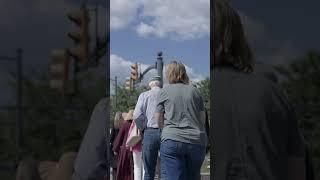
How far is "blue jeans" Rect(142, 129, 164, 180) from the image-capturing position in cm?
702

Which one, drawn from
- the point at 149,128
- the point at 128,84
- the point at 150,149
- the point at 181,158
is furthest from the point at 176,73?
the point at 128,84

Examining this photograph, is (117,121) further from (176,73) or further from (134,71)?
(134,71)

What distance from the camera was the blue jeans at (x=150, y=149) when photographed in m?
7.02

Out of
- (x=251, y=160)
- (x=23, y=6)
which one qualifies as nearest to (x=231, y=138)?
(x=251, y=160)

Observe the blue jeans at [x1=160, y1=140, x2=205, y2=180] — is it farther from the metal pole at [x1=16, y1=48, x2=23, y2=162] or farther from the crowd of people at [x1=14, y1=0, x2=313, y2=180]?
the metal pole at [x1=16, y1=48, x2=23, y2=162]

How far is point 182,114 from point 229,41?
6.79 feet

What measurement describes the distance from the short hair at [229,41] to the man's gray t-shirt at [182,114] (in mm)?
1970

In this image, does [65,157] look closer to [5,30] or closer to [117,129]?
[5,30]

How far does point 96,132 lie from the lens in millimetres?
3635

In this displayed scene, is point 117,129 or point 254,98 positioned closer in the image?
point 254,98

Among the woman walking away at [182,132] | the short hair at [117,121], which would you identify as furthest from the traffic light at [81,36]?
the short hair at [117,121]

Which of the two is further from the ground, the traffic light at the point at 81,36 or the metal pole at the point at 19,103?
the traffic light at the point at 81,36

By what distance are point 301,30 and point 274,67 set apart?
9.5 inches

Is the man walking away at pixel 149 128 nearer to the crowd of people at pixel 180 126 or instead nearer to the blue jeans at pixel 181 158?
the crowd of people at pixel 180 126
